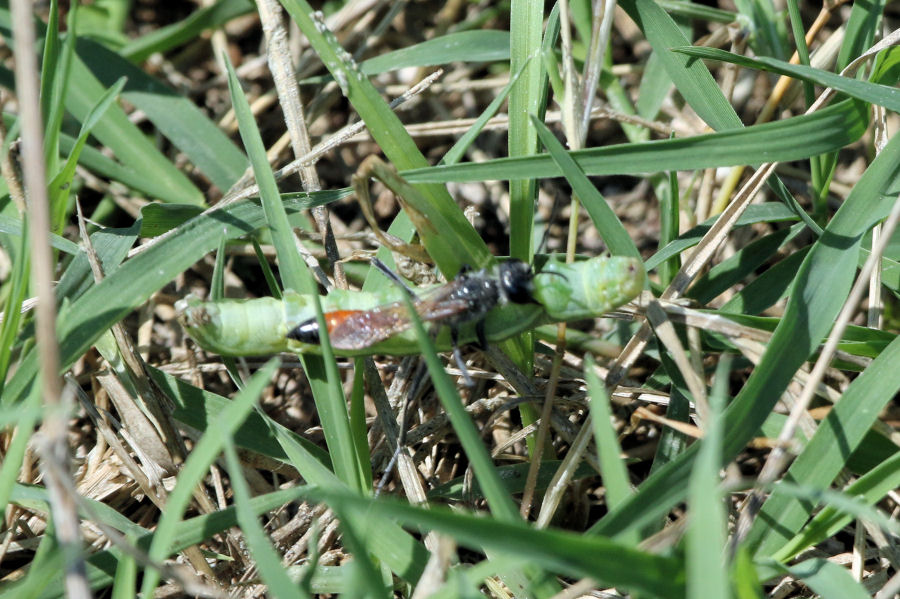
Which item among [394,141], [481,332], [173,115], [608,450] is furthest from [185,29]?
[608,450]

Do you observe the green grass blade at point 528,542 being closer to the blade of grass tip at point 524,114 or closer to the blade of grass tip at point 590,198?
the blade of grass tip at point 590,198

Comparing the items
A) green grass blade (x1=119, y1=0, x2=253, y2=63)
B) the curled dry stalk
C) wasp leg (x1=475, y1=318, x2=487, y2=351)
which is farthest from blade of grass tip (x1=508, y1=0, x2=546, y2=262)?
green grass blade (x1=119, y1=0, x2=253, y2=63)

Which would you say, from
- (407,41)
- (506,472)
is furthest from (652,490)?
(407,41)

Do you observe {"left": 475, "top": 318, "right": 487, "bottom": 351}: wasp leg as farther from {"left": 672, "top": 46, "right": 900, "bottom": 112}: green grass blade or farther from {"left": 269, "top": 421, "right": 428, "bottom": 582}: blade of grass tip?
{"left": 672, "top": 46, "right": 900, "bottom": 112}: green grass blade

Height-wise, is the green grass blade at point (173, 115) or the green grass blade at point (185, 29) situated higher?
the green grass blade at point (185, 29)

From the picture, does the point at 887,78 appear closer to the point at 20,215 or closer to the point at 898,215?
the point at 898,215

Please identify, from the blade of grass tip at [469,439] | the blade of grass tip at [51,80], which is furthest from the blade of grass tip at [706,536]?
the blade of grass tip at [51,80]
